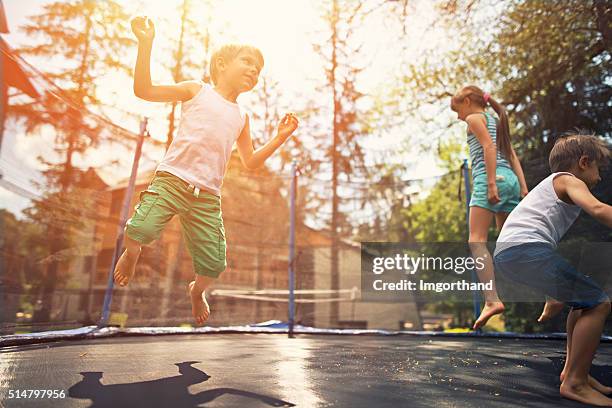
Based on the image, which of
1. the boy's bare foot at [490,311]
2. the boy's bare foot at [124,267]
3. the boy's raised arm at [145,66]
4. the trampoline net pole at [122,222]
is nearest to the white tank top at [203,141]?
the boy's raised arm at [145,66]

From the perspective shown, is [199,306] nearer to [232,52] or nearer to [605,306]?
[232,52]

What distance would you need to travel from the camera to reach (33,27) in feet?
16.4

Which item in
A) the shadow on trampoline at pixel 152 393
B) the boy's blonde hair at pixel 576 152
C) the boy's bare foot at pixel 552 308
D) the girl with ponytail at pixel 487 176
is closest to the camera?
the shadow on trampoline at pixel 152 393

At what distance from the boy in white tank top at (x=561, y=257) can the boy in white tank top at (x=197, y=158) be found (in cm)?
98

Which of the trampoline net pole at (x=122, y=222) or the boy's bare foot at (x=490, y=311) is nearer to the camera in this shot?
the boy's bare foot at (x=490, y=311)

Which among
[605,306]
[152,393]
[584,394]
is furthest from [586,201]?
[152,393]

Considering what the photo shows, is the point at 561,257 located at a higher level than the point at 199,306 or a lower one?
higher

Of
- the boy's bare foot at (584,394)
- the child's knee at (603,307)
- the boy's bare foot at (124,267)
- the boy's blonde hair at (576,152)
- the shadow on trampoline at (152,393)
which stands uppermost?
the boy's blonde hair at (576,152)

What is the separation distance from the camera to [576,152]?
4.50ft

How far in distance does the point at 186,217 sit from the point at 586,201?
1.31 metres

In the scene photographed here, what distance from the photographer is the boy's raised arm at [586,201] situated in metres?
1.18

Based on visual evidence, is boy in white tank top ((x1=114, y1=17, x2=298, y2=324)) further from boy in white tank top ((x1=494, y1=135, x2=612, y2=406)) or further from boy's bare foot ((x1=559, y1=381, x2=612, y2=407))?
boy's bare foot ((x1=559, y1=381, x2=612, y2=407))

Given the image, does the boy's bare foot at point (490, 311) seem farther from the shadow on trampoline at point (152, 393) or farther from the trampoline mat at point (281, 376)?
the shadow on trampoline at point (152, 393)

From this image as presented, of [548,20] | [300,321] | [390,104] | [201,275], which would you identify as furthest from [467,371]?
[390,104]
